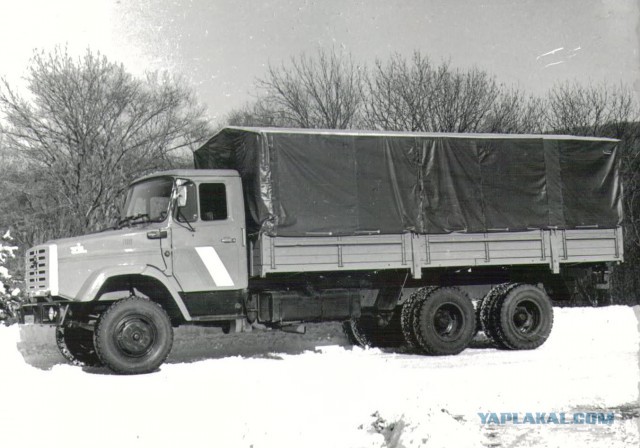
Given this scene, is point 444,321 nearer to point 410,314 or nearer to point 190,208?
point 410,314

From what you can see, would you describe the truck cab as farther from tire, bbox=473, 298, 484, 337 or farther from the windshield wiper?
tire, bbox=473, 298, 484, 337

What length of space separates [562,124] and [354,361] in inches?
958

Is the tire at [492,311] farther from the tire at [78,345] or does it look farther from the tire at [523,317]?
the tire at [78,345]

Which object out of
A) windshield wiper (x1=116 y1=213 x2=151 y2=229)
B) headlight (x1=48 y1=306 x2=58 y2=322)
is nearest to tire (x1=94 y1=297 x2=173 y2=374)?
headlight (x1=48 y1=306 x2=58 y2=322)

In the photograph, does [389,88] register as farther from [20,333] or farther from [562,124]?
[20,333]

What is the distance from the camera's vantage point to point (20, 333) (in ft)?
50.2

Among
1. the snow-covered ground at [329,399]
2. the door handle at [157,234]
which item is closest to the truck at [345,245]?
the door handle at [157,234]

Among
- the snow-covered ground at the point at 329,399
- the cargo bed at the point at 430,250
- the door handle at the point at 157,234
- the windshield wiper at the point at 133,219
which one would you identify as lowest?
the snow-covered ground at the point at 329,399

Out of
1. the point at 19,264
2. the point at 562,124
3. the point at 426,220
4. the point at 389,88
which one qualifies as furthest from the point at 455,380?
the point at 562,124

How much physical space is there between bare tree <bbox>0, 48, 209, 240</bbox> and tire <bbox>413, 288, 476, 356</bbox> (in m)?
19.7

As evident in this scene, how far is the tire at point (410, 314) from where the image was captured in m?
12.3

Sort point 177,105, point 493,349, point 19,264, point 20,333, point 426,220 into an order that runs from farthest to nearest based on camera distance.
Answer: point 177,105 → point 19,264 → point 20,333 → point 493,349 → point 426,220

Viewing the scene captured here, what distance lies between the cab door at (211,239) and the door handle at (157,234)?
5.6 inches

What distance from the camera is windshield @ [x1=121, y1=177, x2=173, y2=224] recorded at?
11.1 m
